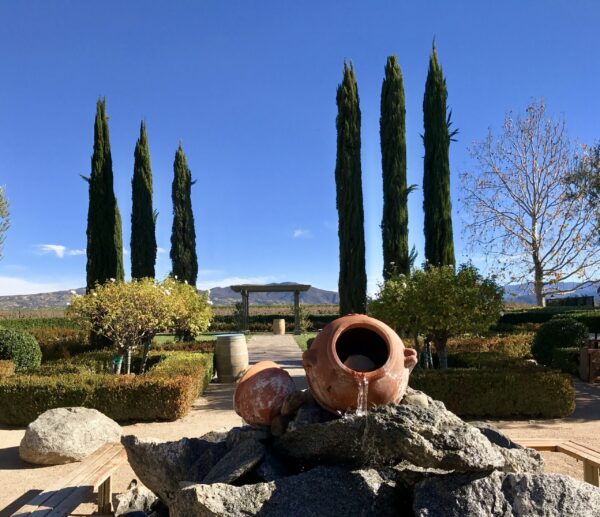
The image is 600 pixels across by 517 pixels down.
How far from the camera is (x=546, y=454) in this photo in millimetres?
6082

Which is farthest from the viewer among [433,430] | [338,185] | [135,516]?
[338,185]

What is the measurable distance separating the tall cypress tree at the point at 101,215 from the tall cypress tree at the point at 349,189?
7714 mm

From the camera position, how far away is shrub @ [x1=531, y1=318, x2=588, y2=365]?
1281 centimetres

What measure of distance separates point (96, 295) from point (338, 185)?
32.6 feet

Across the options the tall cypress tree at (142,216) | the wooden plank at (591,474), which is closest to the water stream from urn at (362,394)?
the wooden plank at (591,474)

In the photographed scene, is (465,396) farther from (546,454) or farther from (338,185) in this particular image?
(338,185)

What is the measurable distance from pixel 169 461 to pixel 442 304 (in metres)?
6.80

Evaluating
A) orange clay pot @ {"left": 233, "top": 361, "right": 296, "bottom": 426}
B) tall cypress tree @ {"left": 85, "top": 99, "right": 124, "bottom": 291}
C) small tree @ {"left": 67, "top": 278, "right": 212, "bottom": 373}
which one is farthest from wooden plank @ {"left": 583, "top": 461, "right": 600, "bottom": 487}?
tall cypress tree @ {"left": 85, "top": 99, "right": 124, "bottom": 291}

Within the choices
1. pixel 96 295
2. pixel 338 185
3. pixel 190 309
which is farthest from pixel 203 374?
pixel 338 185

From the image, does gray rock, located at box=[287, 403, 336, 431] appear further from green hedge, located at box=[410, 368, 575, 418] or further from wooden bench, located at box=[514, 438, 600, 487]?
green hedge, located at box=[410, 368, 575, 418]

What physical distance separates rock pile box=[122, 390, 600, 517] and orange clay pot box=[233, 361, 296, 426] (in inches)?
10.3

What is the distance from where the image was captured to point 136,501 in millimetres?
4254

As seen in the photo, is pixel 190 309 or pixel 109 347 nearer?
pixel 190 309

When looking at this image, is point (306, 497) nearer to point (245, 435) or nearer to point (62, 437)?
point (245, 435)
